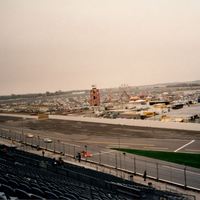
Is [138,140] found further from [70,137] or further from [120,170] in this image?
[120,170]

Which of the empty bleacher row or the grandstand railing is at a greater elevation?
the empty bleacher row

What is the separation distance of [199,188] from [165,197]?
1065 centimetres

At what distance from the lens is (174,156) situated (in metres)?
40.9

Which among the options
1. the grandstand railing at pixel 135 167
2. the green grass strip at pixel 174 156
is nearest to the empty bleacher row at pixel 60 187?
the grandstand railing at pixel 135 167

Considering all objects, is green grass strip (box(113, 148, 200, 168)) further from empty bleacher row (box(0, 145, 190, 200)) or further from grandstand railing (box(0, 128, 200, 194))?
empty bleacher row (box(0, 145, 190, 200))

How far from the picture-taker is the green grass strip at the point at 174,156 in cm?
3736

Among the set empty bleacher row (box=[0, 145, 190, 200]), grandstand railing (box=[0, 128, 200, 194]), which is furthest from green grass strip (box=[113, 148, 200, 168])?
empty bleacher row (box=[0, 145, 190, 200])

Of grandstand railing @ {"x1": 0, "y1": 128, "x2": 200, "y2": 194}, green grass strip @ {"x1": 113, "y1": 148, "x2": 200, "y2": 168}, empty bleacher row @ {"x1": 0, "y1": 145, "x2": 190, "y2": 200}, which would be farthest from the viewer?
green grass strip @ {"x1": 113, "y1": 148, "x2": 200, "y2": 168}

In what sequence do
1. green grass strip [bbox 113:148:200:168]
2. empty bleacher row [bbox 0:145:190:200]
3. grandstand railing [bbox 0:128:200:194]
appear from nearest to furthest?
empty bleacher row [bbox 0:145:190:200] → grandstand railing [bbox 0:128:200:194] → green grass strip [bbox 113:148:200:168]

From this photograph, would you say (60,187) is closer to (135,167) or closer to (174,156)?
(135,167)

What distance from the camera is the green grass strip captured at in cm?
3736

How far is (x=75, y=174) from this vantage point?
24.4m

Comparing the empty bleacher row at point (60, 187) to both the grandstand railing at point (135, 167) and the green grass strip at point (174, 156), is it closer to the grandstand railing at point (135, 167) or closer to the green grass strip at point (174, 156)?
the grandstand railing at point (135, 167)

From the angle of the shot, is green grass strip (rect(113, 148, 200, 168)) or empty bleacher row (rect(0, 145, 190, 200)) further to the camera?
green grass strip (rect(113, 148, 200, 168))
